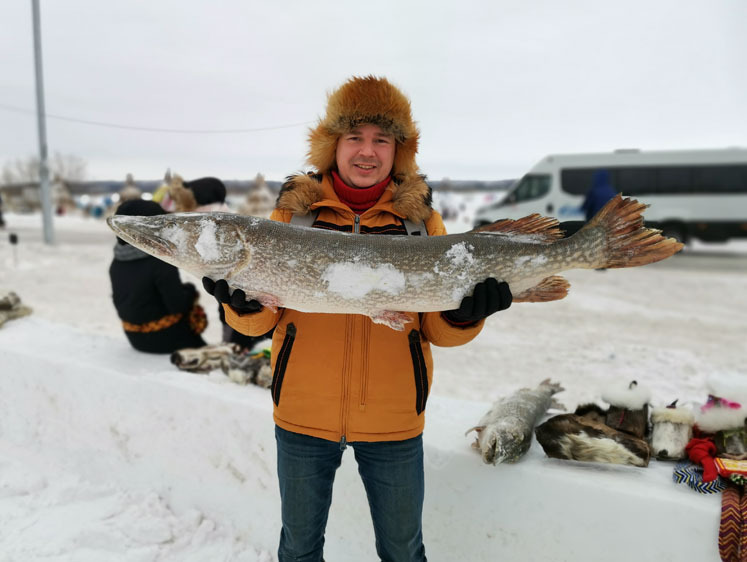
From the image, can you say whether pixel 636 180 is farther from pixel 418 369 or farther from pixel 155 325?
pixel 418 369

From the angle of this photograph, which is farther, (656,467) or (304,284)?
(656,467)

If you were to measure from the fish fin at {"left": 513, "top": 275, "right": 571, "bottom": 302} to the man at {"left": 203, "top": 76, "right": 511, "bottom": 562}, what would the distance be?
197 millimetres

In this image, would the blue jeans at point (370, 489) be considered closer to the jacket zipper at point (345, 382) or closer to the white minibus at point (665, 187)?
the jacket zipper at point (345, 382)

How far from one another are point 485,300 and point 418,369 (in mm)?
400

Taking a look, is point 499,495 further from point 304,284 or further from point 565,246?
point 304,284

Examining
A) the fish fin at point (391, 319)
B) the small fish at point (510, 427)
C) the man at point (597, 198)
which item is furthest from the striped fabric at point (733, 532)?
the man at point (597, 198)

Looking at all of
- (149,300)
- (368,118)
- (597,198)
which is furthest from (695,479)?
(597,198)

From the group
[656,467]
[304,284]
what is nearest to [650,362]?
[656,467]

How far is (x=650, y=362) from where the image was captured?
5984 mm

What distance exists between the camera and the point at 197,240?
2084 millimetres

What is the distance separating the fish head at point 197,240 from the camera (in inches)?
81.7

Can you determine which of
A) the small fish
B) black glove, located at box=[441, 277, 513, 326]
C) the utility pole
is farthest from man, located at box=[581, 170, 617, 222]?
the utility pole

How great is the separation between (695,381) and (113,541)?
17.6 feet

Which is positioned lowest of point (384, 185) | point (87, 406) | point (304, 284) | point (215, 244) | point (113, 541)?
point (113, 541)
